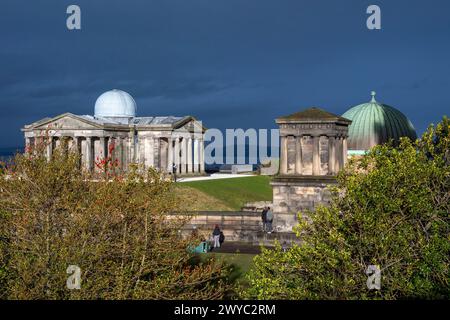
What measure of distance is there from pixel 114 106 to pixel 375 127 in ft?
122

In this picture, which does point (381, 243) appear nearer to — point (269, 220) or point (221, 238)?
point (269, 220)

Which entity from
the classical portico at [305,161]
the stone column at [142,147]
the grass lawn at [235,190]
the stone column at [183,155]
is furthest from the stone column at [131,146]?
the classical portico at [305,161]

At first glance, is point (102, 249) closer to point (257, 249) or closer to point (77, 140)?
point (257, 249)

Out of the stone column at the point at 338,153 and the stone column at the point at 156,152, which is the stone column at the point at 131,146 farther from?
the stone column at the point at 338,153

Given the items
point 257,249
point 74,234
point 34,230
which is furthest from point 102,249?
point 257,249

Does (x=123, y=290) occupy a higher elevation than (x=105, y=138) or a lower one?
lower

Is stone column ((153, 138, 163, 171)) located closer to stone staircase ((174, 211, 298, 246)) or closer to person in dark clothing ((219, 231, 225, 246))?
stone staircase ((174, 211, 298, 246))

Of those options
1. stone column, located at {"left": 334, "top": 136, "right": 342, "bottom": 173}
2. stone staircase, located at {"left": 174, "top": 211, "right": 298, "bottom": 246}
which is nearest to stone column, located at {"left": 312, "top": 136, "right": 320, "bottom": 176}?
stone column, located at {"left": 334, "top": 136, "right": 342, "bottom": 173}

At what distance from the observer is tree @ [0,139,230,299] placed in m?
19.7

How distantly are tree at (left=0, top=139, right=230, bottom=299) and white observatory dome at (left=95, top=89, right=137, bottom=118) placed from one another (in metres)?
66.2

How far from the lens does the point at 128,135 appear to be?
84125mm
